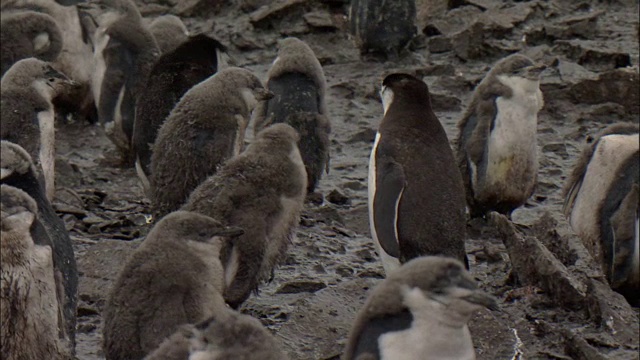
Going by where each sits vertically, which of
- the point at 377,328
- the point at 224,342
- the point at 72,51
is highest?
the point at 224,342

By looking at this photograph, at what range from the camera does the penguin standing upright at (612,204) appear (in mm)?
6793

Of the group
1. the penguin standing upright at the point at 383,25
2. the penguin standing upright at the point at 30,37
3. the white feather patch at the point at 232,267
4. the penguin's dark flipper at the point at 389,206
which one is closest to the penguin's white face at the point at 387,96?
the penguin's dark flipper at the point at 389,206

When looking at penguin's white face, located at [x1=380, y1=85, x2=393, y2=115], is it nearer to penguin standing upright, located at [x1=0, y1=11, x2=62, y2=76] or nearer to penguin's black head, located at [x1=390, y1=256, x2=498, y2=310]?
penguin's black head, located at [x1=390, y1=256, x2=498, y2=310]

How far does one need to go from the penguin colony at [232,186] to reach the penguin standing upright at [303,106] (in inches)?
0.5

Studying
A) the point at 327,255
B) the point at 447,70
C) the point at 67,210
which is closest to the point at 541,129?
the point at 447,70

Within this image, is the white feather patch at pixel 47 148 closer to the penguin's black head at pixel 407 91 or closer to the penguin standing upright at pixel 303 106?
the penguin standing upright at pixel 303 106

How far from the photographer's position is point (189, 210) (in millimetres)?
6293

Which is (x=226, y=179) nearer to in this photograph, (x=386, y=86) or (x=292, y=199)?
(x=292, y=199)

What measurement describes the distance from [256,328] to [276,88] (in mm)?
4174

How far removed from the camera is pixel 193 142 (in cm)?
696

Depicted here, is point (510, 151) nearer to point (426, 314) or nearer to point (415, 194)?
point (415, 194)

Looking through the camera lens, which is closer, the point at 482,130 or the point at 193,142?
the point at 193,142

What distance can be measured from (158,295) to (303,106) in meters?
3.28

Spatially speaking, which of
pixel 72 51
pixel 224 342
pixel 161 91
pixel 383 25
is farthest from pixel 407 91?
pixel 383 25
